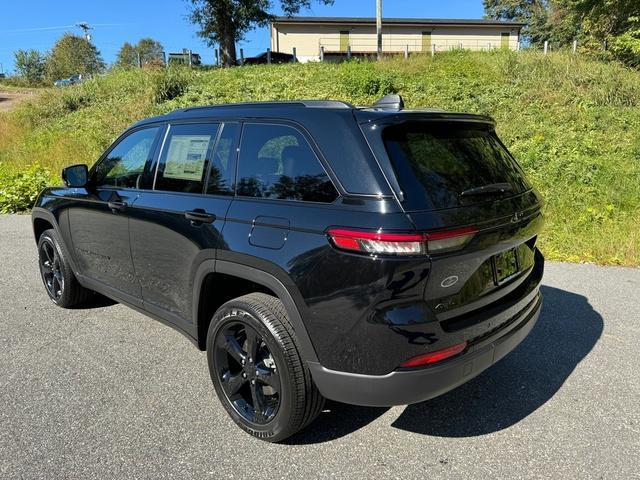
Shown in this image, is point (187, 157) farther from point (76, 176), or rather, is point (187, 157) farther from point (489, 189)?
point (489, 189)

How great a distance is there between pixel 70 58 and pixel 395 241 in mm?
66839

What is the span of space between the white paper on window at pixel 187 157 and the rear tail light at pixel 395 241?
1.25 metres

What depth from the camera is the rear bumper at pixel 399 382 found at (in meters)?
2.22

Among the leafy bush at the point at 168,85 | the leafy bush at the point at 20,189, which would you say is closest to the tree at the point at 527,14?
the leafy bush at the point at 168,85

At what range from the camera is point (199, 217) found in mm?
2908

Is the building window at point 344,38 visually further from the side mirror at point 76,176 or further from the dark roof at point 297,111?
the dark roof at point 297,111

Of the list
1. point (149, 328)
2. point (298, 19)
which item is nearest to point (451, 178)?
point (149, 328)

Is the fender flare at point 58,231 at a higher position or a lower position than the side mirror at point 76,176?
lower

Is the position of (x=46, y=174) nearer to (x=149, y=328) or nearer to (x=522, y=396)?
(x=149, y=328)

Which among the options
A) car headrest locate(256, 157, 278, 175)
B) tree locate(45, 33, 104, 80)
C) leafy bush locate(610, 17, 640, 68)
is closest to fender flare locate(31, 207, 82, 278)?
car headrest locate(256, 157, 278, 175)

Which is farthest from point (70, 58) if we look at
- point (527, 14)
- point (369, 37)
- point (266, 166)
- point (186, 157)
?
point (266, 166)

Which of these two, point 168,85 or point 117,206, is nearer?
point 117,206

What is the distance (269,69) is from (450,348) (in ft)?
65.7

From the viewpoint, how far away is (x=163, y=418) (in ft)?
9.53
